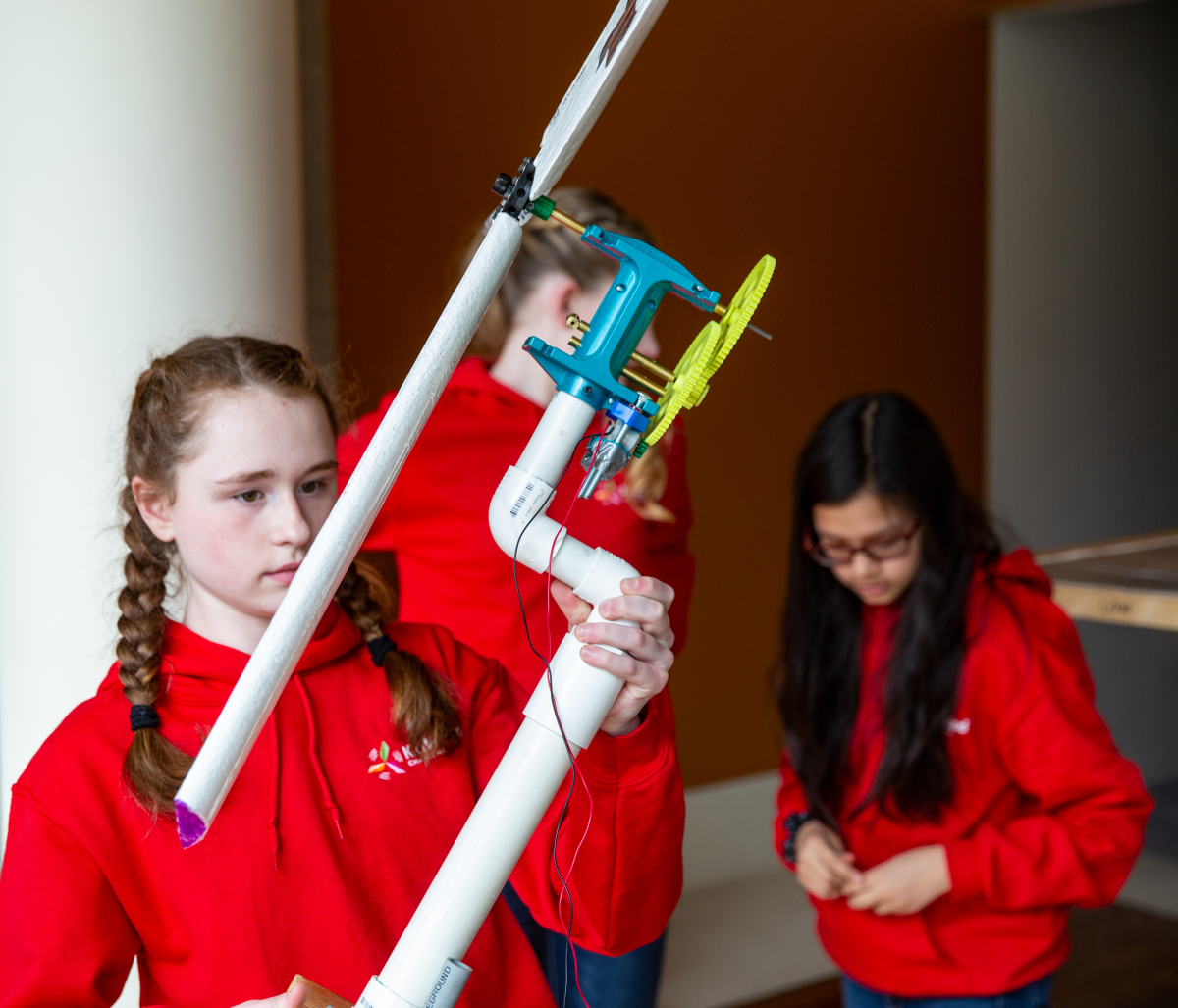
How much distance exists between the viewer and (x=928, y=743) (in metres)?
1.47

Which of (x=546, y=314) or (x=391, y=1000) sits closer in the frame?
(x=391, y=1000)

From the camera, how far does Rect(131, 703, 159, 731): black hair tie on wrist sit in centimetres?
87

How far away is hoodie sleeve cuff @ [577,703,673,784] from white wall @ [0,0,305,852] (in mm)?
Result: 906

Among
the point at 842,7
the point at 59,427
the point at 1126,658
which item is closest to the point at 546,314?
the point at 59,427

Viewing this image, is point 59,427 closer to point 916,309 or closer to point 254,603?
point 254,603

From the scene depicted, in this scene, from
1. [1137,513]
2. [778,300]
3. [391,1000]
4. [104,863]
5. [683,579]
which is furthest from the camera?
[1137,513]

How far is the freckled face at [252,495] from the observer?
861 millimetres

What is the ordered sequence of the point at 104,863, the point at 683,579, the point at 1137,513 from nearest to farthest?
the point at 104,863, the point at 683,579, the point at 1137,513

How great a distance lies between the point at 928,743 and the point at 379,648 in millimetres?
773

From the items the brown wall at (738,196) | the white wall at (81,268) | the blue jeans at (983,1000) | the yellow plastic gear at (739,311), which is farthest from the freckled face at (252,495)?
the brown wall at (738,196)

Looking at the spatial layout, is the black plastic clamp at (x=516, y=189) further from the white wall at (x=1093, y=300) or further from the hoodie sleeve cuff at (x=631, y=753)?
the white wall at (x=1093, y=300)

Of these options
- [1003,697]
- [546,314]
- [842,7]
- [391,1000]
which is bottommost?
[391,1000]

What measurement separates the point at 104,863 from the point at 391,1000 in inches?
10.7

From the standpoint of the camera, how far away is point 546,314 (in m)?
1.53
